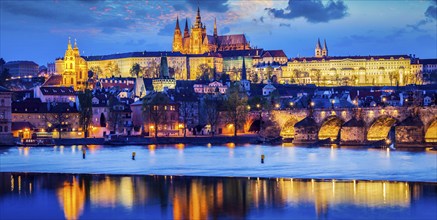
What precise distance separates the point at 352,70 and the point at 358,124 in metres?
123

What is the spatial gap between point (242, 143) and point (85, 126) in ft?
41.5

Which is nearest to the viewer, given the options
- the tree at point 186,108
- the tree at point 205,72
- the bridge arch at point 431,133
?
the bridge arch at point 431,133

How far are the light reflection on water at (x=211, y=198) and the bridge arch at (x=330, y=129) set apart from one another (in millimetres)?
30992

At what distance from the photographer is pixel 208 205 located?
86.9 feet

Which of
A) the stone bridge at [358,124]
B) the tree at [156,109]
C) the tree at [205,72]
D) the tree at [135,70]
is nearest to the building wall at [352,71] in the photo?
the tree at [205,72]

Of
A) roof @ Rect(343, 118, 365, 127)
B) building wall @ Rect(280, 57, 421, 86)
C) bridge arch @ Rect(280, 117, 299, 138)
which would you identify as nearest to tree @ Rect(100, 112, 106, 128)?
bridge arch @ Rect(280, 117, 299, 138)

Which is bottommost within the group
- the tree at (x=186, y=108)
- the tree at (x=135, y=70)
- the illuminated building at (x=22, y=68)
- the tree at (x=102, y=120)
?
the tree at (x=102, y=120)

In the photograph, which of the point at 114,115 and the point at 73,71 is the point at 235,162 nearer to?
the point at 114,115

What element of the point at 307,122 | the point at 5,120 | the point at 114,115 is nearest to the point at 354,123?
the point at 307,122

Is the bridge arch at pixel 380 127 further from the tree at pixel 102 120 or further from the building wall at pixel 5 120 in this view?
the building wall at pixel 5 120

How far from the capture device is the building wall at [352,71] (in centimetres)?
17350

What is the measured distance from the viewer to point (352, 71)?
181 meters

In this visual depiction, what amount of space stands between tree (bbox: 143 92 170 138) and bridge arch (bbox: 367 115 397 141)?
17.6 m

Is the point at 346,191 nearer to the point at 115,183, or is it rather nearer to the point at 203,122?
the point at 115,183
